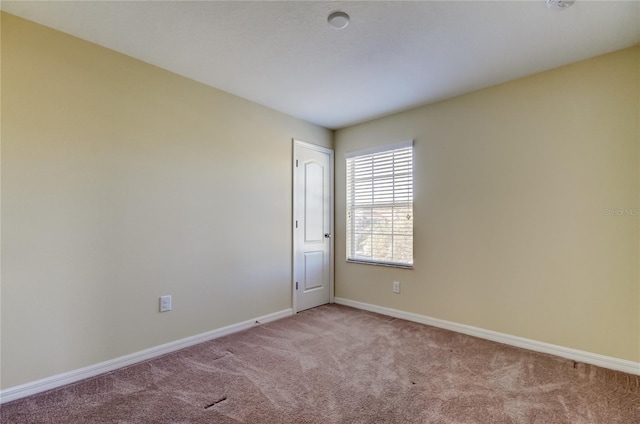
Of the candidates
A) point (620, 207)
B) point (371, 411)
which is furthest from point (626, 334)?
point (371, 411)

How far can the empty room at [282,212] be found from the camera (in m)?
1.98

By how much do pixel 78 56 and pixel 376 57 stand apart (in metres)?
2.27

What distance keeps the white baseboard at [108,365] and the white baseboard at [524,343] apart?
1745 mm

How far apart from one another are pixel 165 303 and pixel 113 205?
37.2 inches

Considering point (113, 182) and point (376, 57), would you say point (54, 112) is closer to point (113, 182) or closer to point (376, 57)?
point (113, 182)

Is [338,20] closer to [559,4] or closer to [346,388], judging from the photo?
[559,4]

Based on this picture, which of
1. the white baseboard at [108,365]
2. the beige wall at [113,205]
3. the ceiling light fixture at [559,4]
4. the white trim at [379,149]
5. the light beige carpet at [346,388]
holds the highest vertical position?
the ceiling light fixture at [559,4]

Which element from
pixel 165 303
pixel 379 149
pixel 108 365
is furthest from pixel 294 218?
pixel 108 365

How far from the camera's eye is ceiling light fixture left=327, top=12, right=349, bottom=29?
6.47ft

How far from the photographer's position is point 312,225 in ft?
13.5

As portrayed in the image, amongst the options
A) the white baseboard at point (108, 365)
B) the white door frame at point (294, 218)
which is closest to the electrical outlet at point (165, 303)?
the white baseboard at point (108, 365)

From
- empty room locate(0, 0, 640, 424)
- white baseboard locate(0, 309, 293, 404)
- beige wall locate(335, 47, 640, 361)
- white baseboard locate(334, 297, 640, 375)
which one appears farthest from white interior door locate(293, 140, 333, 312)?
beige wall locate(335, 47, 640, 361)

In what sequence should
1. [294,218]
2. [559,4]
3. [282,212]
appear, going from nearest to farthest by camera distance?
[559,4] → [282,212] → [294,218]

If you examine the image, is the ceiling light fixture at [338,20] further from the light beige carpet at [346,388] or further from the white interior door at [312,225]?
the light beige carpet at [346,388]
